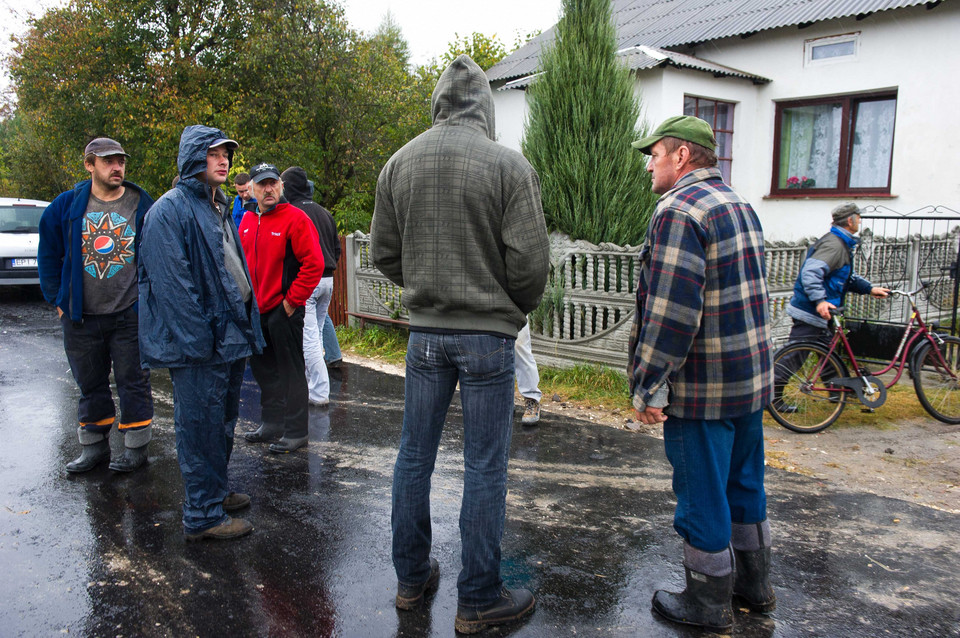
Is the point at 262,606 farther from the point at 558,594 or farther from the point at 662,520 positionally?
the point at 662,520

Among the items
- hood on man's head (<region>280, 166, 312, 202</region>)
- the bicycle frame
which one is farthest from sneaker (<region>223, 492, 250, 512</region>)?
the bicycle frame

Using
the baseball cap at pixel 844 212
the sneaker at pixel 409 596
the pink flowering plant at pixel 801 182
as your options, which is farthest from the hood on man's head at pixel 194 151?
the pink flowering plant at pixel 801 182

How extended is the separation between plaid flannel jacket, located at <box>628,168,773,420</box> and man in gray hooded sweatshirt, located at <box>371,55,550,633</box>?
50 centimetres

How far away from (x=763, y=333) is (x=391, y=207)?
1656 mm

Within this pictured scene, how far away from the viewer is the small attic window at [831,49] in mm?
10766

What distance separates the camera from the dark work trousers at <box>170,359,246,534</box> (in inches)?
146

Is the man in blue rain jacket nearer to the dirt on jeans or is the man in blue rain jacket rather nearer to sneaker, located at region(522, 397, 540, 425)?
sneaker, located at region(522, 397, 540, 425)

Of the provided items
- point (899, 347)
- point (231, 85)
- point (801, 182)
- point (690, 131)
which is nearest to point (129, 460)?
point (690, 131)

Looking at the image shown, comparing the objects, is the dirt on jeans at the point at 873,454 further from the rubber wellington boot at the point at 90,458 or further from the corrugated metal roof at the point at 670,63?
the corrugated metal roof at the point at 670,63

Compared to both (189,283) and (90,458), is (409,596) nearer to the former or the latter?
(189,283)

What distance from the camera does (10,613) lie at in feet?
10.2

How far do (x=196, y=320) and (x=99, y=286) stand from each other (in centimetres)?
137

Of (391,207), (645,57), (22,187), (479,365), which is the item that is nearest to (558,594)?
(479,365)

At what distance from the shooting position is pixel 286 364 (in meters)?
5.22
